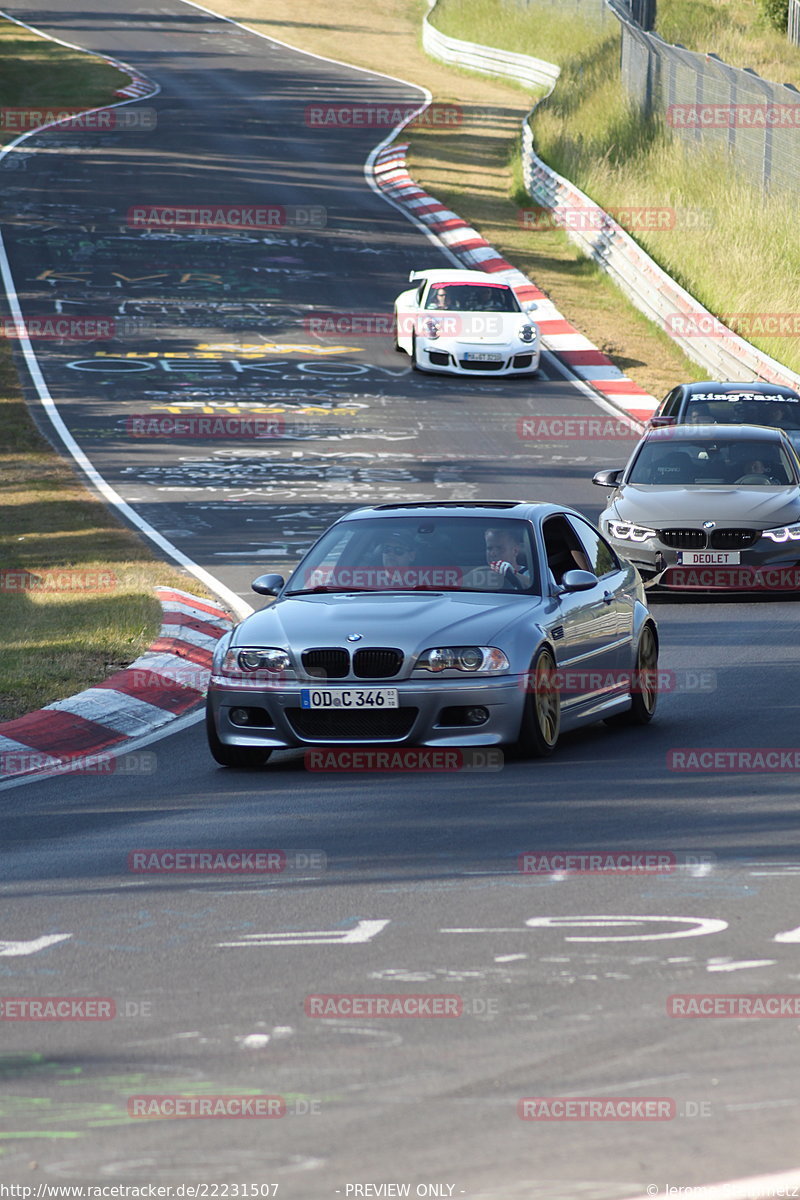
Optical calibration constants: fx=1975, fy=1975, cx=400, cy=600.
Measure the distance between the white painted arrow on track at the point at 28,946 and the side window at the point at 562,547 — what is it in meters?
5.19

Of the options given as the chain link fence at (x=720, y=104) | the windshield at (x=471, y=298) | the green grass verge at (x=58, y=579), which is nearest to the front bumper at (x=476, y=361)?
the windshield at (x=471, y=298)

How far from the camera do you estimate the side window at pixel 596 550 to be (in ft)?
39.7

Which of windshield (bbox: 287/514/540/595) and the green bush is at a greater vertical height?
windshield (bbox: 287/514/540/595)

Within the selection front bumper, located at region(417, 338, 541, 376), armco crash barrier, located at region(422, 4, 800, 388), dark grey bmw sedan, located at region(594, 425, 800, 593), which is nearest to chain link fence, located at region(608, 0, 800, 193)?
armco crash barrier, located at region(422, 4, 800, 388)

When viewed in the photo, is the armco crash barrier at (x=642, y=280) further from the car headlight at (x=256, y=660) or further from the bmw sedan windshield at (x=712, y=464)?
the car headlight at (x=256, y=660)

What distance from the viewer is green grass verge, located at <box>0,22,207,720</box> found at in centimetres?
1330

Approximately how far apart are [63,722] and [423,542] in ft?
8.12

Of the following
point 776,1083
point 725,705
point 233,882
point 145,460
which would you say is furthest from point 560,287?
point 776,1083

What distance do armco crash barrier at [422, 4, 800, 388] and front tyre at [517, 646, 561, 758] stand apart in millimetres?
16344

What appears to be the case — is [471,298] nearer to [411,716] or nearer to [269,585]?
[269,585]

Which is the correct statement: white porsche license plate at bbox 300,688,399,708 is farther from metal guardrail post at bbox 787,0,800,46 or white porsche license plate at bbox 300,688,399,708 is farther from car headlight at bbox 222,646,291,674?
metal guardrail post at bbox 787,0,800,46

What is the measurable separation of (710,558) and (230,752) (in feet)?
24.1

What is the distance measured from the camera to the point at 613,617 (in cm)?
1188

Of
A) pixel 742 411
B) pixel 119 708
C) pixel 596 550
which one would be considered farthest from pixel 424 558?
pixel 742 411
